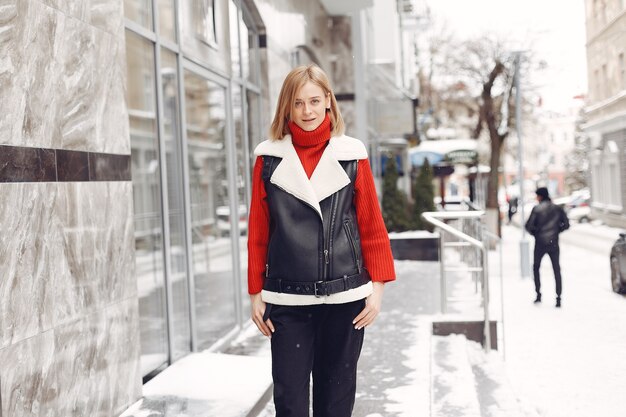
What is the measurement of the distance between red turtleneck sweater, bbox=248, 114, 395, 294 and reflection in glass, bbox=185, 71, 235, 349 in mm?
3843

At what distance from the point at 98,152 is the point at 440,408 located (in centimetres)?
265

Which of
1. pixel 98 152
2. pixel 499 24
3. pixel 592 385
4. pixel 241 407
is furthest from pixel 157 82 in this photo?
pixel 499 24

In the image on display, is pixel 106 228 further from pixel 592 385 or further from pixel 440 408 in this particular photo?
pixel 592 385

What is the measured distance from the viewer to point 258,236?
10.5 feet

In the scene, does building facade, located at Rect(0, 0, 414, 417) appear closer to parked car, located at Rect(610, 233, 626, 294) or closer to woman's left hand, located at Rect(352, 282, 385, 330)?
woman's left hand, located at Rect(352, 282, 385, 330)

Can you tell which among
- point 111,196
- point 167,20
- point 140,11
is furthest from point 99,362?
point 167,20

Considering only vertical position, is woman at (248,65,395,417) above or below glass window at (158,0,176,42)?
below

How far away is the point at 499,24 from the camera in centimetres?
3062

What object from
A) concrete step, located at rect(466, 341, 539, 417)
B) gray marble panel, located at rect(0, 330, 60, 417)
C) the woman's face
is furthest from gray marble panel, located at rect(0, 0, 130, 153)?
concrete step, located at rect(466, 341, 539, 417)

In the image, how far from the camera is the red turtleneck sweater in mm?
3170

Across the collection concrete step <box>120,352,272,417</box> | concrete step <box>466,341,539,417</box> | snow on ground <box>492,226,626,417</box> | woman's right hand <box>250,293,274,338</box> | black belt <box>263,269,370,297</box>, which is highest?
black belt <box>263,269,370,297</box>

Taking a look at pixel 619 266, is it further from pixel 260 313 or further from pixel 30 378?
pixel 30 378

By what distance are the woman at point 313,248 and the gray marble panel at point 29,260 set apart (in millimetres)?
1061

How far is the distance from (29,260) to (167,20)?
10.8 feet
